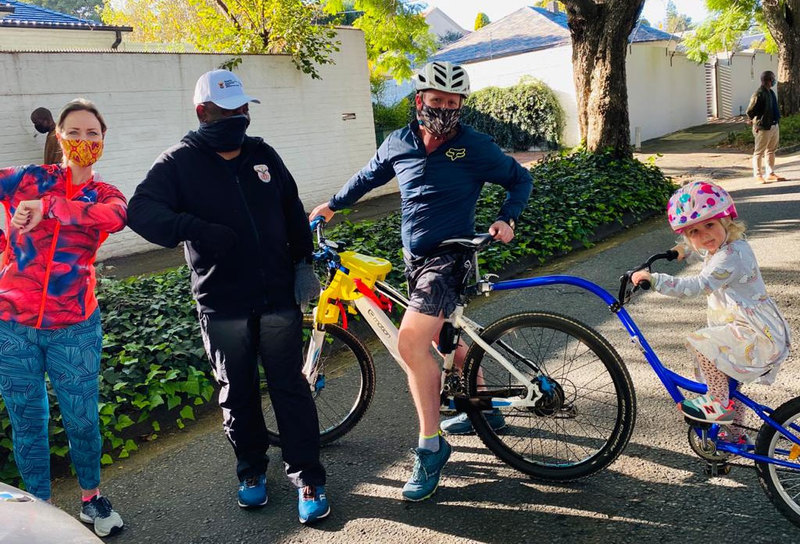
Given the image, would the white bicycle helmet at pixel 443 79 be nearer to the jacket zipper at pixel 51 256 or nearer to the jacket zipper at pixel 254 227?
the jacket zipper at pixel 254 227

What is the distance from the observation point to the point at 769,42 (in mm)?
32438

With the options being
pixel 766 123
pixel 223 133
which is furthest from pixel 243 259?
pixel 766 123

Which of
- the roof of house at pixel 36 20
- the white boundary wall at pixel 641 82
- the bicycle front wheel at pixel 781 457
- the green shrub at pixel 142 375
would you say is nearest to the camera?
the bicycle front wheel at pixel 781 457

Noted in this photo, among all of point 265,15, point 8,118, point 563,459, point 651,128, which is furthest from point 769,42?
point 563,459

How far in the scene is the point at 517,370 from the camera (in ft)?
11.6

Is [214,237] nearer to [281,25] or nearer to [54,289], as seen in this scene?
[54,289]

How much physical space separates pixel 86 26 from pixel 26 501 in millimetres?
18639

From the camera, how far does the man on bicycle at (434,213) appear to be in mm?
3434

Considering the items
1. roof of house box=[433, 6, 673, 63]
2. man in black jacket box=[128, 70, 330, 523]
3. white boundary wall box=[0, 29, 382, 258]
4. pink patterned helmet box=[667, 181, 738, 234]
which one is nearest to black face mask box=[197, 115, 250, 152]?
man in black jacket box=[128, 70, 330, 523]

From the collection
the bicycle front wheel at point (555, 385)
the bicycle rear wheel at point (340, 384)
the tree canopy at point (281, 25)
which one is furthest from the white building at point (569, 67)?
the bicycle front wheel at point (555, 385)

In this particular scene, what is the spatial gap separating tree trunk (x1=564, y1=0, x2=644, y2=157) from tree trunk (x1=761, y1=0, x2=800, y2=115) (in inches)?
518

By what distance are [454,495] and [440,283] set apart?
1.05 m

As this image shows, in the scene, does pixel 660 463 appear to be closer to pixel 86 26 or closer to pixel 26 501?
pixel 26 501

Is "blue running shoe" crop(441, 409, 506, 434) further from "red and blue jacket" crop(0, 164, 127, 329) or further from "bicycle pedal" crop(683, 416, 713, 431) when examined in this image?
"red and blue jacket" crop(0, 164, 127, 329)
